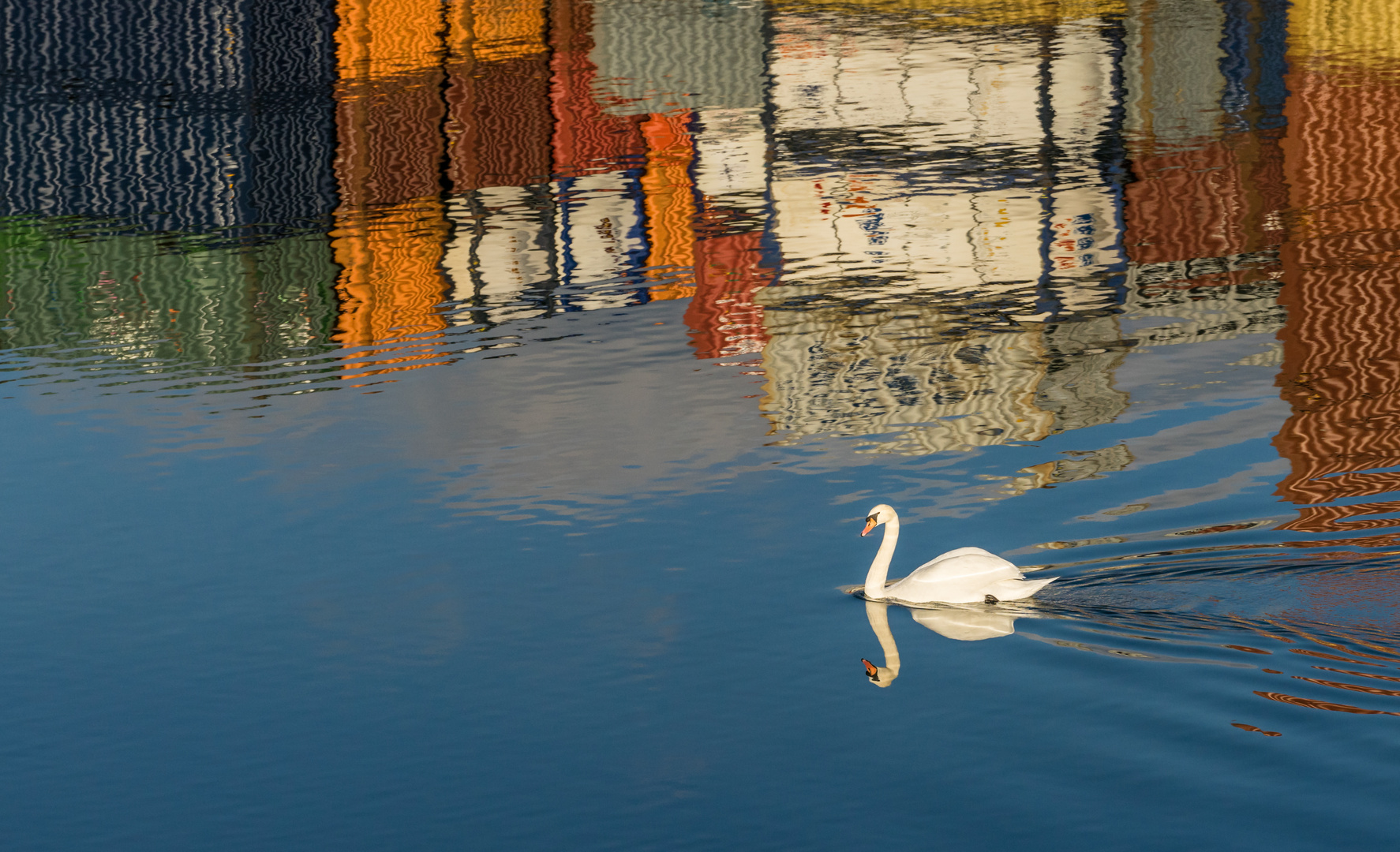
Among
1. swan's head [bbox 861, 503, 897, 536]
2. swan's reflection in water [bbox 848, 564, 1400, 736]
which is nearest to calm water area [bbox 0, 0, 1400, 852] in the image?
swan's reflection in water [bbox 848, 564, 1400, 736]

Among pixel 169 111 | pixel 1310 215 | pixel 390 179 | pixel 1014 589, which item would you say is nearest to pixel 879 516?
pixel 1014 589

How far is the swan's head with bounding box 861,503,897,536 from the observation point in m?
12.1

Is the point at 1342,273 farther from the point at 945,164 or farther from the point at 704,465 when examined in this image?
the point at 704,465

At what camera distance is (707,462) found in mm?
14984

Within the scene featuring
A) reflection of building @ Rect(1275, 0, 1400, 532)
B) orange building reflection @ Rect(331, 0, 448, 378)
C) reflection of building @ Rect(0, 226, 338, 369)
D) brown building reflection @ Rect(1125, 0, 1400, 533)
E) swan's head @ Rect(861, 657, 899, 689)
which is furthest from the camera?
orange building reflection @ Rect(331, 0, 448, 378)

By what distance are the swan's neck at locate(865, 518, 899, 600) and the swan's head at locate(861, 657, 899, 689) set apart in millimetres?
993

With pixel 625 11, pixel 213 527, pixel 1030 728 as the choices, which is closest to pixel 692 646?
pixel 1030 728

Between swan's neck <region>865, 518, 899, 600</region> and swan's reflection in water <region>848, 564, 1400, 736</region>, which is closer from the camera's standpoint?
swan's reflection in water <region>848, 564, 1400, 736</region>

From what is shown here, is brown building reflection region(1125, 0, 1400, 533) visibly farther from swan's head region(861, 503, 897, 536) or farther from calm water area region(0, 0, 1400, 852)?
swan's head region(861, 503, 897, 536)

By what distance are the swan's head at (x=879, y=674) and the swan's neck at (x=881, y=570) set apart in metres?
0.99

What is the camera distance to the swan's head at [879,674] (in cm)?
1053

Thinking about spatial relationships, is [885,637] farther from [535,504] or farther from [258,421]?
[258,421]

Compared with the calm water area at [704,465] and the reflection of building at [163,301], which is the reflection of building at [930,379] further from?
the reflection of building at [163,301]

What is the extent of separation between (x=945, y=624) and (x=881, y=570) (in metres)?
0.67
